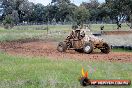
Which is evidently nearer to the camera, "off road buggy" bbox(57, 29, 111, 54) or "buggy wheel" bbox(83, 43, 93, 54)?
"buggy wheel" bbox(83, 43, 93, 54)

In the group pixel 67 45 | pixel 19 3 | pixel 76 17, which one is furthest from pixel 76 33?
pixel 19 3

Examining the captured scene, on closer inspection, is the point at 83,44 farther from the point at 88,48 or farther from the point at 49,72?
the point at 49,72

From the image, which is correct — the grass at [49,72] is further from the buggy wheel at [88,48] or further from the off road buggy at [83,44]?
the off road buggy at [83,44]

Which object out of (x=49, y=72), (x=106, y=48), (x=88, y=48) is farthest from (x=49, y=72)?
(x=106, y=48)

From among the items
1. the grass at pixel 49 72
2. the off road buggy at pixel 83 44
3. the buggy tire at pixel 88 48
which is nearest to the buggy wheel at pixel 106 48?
the off road buggy at pixel 83 44

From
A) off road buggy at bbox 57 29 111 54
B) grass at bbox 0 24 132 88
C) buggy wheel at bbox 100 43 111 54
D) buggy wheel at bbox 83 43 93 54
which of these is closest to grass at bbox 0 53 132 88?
grass at bbox 0 24 132 88

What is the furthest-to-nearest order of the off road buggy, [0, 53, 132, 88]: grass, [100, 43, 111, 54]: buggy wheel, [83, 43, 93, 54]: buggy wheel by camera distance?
1. [100, 43, 111, 54]: buggy wheel
2. the off road buggy
3. [83, 43, 93, 54]: buggy wheel
4. [0, 53, 132, 88]: grass

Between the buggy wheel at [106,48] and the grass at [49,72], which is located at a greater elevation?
the grass at [49,72]

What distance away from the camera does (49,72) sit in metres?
15.7

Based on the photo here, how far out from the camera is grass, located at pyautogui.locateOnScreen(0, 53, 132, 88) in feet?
43.0

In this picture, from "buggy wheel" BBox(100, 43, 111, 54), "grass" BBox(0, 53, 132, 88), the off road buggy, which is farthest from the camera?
"buggy wheel" BBox(100, 43, 111, 54)

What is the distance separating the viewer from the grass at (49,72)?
43.0 feet

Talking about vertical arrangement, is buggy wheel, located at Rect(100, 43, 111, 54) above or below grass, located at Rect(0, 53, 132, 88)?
below

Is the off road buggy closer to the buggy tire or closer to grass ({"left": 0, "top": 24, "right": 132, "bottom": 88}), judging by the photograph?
the buggy tire
